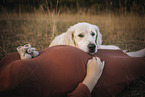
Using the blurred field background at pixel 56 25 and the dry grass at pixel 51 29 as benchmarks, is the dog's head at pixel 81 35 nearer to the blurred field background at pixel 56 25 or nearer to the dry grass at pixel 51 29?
the blurred field background at pixel 56 25

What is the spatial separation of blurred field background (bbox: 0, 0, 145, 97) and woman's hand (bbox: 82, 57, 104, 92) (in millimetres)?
510

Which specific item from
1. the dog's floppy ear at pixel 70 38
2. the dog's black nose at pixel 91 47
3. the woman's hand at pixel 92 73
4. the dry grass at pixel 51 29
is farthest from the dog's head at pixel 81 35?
the dry grass at pixel 51 29

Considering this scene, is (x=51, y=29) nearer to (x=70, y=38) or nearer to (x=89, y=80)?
(x=70, y=38)

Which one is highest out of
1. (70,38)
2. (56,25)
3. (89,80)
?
(56,25)

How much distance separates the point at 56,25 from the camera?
12.3 ft

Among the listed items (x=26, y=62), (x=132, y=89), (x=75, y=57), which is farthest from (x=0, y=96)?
(x=132, y=89)

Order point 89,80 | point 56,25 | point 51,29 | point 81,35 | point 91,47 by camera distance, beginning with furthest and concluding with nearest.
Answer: point 51,29
point 56,25
point 81,35
point 91,47
point 89,80

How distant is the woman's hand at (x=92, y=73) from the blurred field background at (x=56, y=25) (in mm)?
510

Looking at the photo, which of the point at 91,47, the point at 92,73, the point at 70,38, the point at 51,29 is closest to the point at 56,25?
the point at 51,29

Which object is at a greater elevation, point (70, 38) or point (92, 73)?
point (70, 38)

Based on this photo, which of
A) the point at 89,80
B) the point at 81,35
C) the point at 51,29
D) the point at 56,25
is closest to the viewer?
the point at 89,80

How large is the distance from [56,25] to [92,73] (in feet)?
9.11

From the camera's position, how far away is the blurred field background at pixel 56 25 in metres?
3.42

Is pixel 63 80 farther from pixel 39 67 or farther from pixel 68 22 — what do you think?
pixel 68 22
